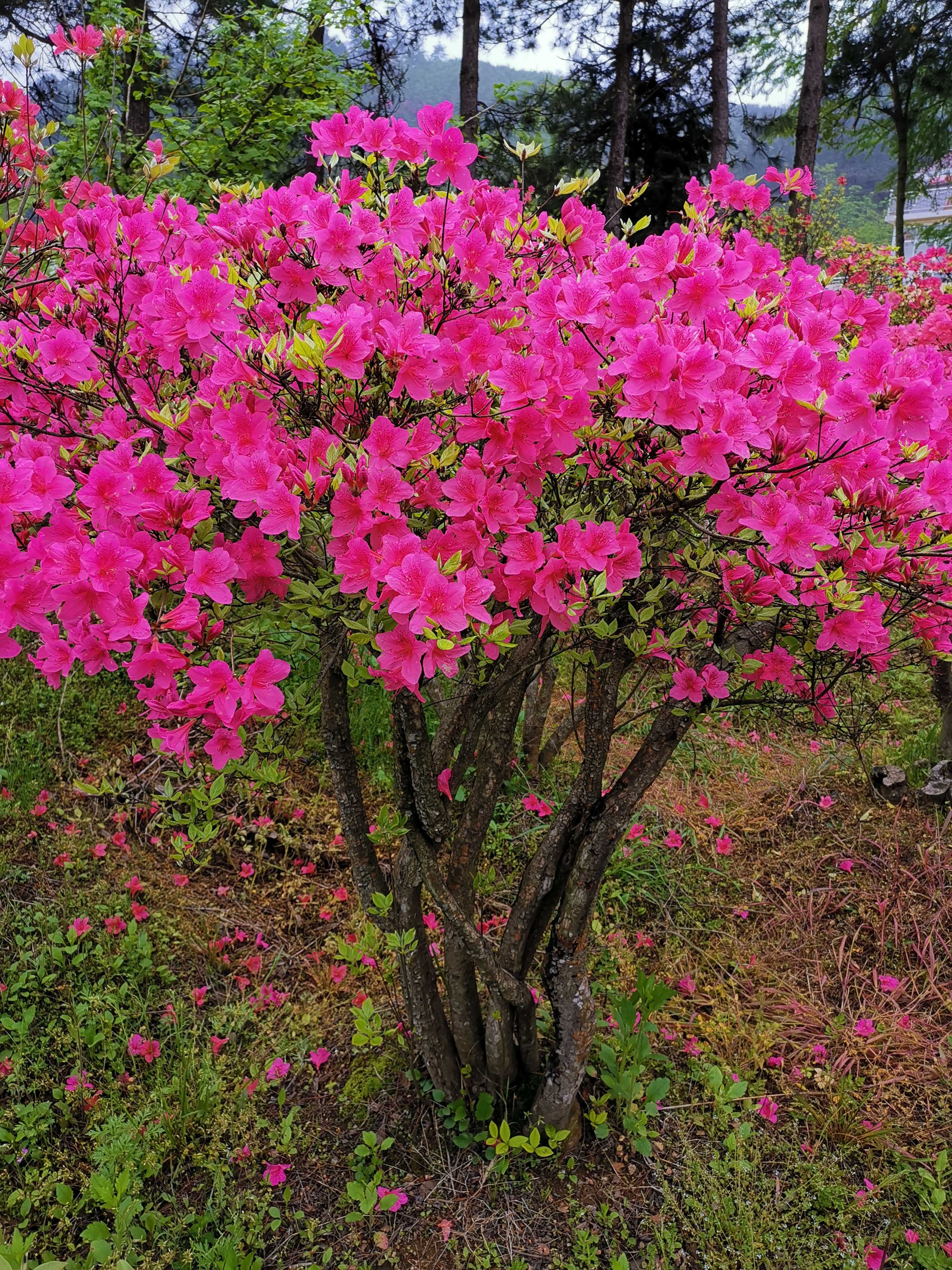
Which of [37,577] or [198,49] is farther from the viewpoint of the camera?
[198,49]

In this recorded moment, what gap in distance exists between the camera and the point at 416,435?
1.27 meters

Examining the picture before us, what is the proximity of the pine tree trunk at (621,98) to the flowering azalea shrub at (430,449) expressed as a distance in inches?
400

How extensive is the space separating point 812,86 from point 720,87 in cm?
199

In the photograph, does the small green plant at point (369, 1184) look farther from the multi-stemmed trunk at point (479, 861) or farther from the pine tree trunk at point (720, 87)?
the pine tree trunk at point (720, 87)

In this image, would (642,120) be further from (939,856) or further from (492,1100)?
(492,1100)

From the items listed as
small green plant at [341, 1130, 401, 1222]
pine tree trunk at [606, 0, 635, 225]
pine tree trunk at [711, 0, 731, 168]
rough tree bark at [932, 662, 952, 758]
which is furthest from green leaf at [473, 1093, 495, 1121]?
pine tree trunk at [606, 0, 635, 225]

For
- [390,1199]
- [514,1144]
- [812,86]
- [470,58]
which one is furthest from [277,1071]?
[470,58]

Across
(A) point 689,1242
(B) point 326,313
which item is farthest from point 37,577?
(A) point 689,1242

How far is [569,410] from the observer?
1.30 m

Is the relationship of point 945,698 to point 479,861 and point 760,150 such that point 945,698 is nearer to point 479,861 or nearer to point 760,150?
point 479,861

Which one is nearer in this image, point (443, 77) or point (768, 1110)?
point (768, 1110)

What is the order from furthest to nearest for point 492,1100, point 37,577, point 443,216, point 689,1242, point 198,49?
point 198,49 → point 492,1100 → point 689,1242 → point 443,216 → point 37,577

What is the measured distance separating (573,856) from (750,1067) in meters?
1.13

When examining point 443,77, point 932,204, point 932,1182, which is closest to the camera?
point 932,1182
